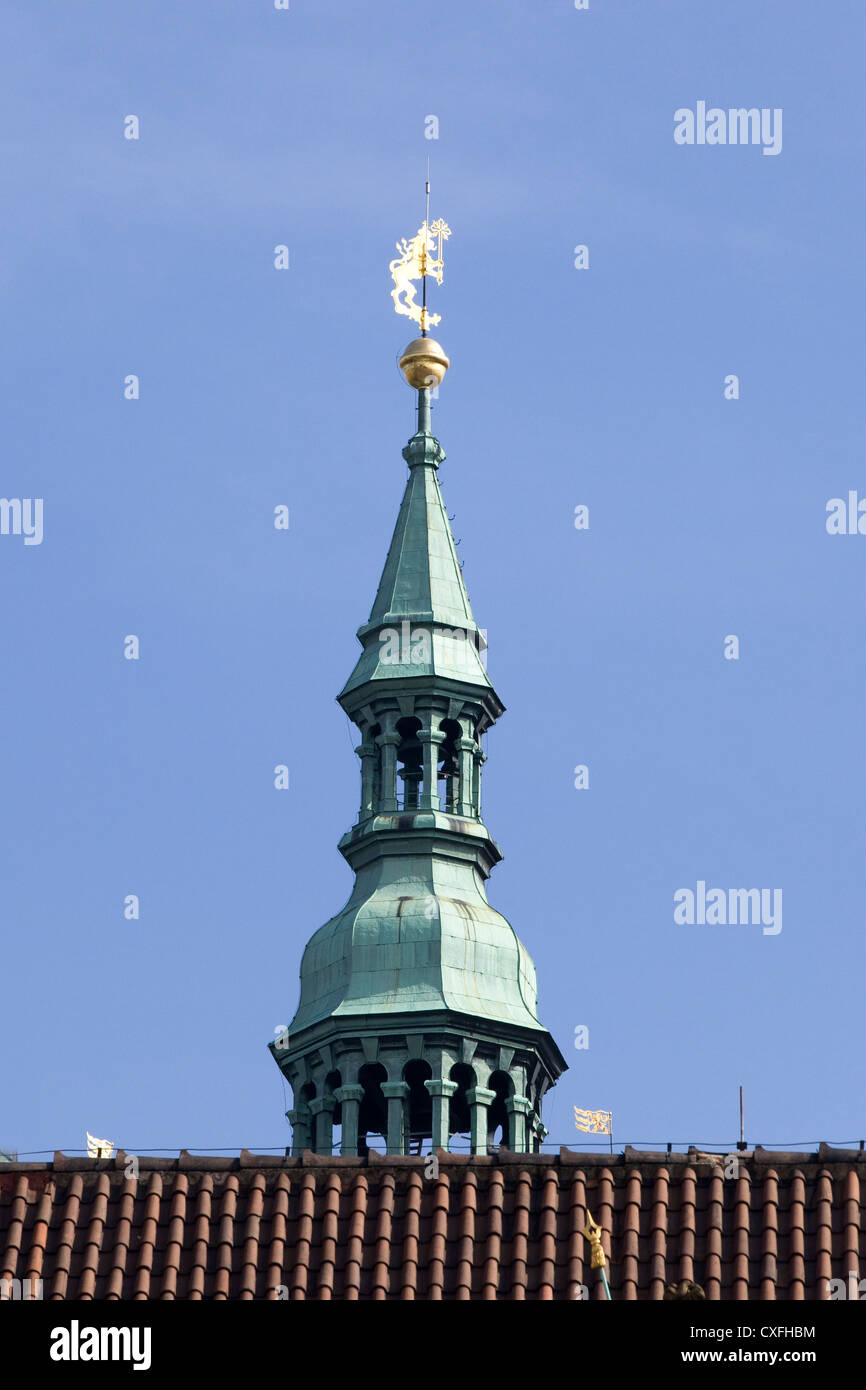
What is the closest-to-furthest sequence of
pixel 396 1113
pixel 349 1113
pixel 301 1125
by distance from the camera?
1. pixel 396 1113
2. pixel 349 1113
3. pixel 301 1125

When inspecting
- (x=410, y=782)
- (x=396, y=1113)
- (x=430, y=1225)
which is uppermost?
(x=410, y=782)

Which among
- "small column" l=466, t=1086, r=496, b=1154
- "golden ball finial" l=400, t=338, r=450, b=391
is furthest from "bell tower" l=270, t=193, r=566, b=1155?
"golden ball finial" l=400, t=338, r=450, b=391

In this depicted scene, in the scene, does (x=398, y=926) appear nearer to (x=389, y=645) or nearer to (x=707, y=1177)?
(x=389, y=645)

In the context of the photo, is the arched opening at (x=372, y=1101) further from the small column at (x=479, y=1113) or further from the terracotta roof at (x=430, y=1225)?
the terracotta roof at (x=430, y=1225)

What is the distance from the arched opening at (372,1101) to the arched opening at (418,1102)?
591 millimetres

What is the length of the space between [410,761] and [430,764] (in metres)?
2.00

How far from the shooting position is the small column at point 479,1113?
266 ft

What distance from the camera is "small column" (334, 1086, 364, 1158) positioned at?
80.4 meters

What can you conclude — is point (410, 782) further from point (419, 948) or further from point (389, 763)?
point (419, 948)

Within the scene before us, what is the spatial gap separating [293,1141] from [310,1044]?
229 centimetres

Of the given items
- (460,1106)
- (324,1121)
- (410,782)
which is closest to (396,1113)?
Answer: (460,1106)

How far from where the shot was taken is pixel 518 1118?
82188mm

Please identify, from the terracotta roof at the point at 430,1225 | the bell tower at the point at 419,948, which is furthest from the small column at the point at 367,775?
the terracotta roof at the point at 430,1225
